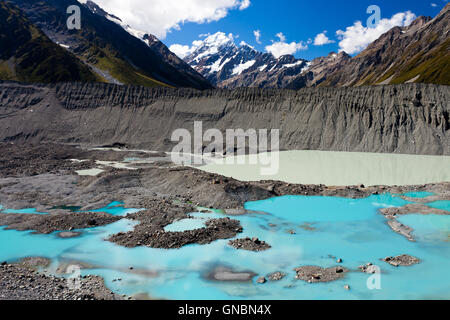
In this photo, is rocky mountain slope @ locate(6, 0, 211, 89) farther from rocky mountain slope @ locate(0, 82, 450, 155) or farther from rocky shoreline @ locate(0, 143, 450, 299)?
rocky shoreline @ locate(0, 143, 450, 299)

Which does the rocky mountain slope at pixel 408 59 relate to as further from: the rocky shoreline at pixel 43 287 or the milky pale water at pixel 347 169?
the rocky shoreline at pixel 43 287

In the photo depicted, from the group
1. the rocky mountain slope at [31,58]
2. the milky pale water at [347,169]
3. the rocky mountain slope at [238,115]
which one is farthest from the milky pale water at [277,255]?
the rocky mountain slope at [31,58]

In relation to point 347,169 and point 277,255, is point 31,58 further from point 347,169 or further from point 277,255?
point 277,255

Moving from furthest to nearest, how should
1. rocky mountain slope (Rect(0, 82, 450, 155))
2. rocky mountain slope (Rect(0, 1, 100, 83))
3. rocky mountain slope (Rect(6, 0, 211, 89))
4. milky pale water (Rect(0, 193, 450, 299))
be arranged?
rocky mountain slope (Rect(6, 0, 211, 89)) < rocky mountain slope (Rect(0, 1, 100, 83)) < rocky mountain slope (Rect(0, 82, 450, 155)) < milky pale water (Rect(0, 193, 450, 299))

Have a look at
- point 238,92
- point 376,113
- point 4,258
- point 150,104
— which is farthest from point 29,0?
point 4,258

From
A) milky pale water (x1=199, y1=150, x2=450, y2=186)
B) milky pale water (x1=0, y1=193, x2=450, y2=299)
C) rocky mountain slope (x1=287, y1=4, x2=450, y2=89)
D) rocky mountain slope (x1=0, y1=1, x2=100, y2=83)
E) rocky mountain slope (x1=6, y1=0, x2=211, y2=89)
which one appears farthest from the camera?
rocky mountain slope (x1=6, y1=0, x2=211, y2=89)

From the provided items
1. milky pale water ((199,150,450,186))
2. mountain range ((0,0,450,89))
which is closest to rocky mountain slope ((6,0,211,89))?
mountain range ((0,0,450,89))

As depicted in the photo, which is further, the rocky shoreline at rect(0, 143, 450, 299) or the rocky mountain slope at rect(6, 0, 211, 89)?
the rocky mountain slope at rect(6, 0, 211, 89)

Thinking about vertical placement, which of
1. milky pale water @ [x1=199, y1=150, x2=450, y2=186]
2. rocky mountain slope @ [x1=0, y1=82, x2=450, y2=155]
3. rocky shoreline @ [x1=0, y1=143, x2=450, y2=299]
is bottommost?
rocky shoreline @ [x1=0, y1=143, x2=450, y2=299]

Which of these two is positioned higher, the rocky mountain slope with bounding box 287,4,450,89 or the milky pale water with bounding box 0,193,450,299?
the rocky mountain slope with bounding box 287,4,450,89
